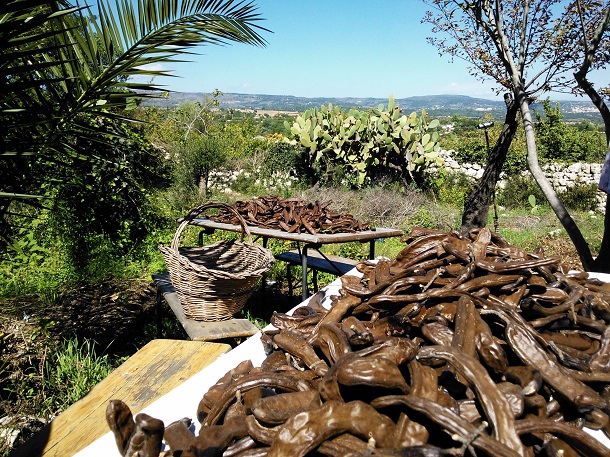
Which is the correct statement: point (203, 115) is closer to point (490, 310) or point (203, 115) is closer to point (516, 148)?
point (516, 148)

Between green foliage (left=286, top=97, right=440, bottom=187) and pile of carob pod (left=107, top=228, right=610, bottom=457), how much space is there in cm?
1023

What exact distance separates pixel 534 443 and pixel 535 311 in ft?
1.53

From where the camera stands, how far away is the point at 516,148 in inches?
580

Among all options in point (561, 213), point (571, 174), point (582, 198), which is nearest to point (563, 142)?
point (571, 174)

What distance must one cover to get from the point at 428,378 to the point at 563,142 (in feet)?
61.0

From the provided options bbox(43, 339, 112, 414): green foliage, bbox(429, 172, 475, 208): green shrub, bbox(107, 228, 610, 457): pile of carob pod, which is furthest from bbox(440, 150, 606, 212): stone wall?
bbox(107, 228, 610, 457): pile of carob pod

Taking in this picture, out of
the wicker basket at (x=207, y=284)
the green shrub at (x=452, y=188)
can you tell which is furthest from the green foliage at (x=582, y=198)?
the wicker basket at (x=207, y=284)

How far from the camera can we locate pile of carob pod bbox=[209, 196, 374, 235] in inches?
157

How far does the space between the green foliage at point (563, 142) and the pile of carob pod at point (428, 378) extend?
15.5m

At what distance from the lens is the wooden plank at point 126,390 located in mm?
1472

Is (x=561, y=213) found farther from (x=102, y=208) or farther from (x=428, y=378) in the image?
(x=102, y=208)

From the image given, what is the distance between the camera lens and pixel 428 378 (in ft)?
2.70

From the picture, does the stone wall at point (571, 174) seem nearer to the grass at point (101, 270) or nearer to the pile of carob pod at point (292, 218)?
the grass at point (101, 270)

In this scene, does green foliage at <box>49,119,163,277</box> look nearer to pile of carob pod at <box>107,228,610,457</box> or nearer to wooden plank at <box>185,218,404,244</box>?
wooden plank at <box>185,218,404,244</box>
